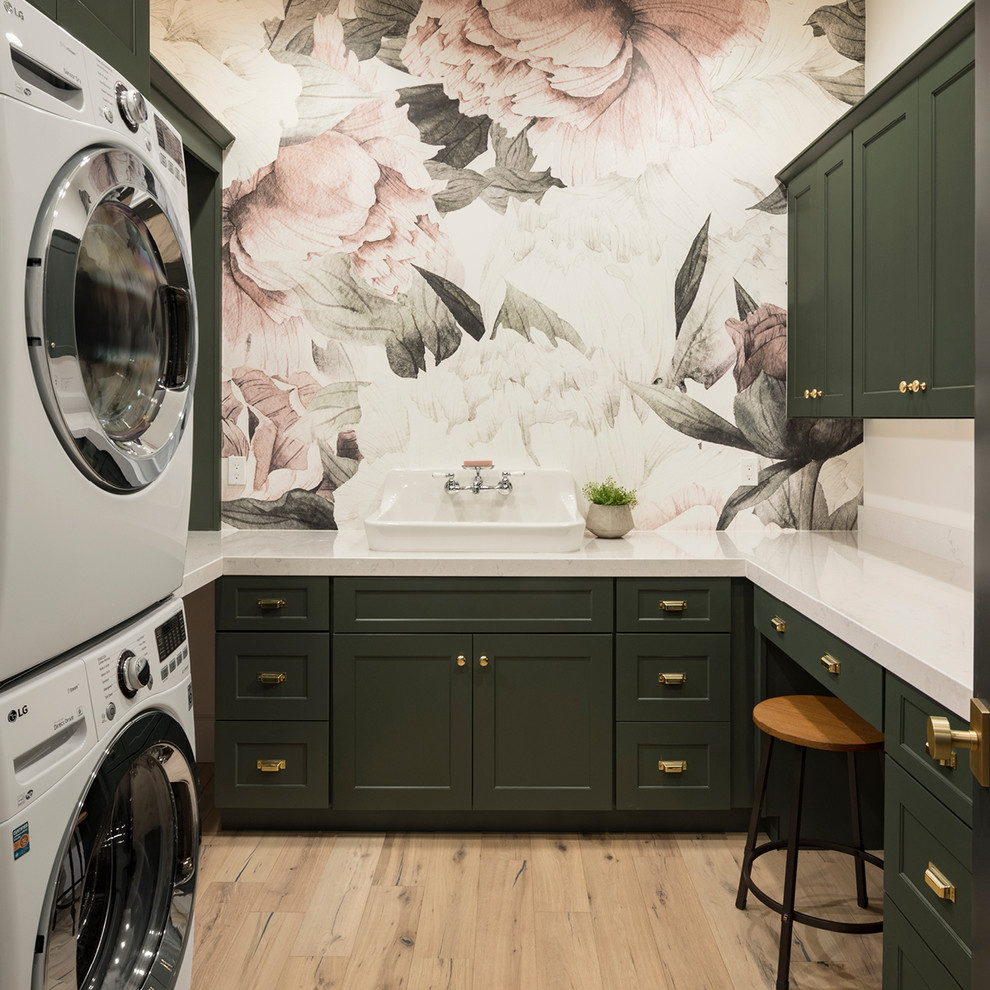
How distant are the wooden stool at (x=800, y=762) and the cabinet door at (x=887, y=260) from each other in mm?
823

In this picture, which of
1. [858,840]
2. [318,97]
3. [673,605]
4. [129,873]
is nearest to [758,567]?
[673,605]

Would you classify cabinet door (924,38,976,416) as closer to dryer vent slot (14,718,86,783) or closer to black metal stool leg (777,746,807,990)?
black metal stool leg (777,746,807,990)

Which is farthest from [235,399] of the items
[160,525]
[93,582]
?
[93,582]

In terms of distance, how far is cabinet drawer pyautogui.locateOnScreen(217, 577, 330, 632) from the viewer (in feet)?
8.89

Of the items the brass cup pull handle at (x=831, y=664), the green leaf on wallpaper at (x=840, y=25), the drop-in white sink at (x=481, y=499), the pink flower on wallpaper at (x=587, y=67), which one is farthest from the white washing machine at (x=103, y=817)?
the green leaf on wallpaper at (x=840, y=25)

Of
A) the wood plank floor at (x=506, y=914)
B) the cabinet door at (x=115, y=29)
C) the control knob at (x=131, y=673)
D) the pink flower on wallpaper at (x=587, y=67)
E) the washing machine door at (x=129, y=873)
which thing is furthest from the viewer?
the pink flower on wallpaper at (x=587, y=67)

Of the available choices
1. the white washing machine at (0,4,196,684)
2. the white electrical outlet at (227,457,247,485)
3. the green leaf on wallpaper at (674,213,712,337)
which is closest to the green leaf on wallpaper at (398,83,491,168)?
the green leaf on wallpaper at (674,213,712,337)

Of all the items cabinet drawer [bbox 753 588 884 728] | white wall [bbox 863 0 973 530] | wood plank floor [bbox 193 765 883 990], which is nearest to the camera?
cabinet drawer [bbox 753 588 884 728]

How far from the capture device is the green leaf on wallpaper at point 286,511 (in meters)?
3.28

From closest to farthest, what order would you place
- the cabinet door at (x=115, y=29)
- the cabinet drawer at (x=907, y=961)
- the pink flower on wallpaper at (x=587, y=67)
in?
the cabinet drawer at (x=907, y=961) → the cabinet door at (x=115, y=29) → the pink flower on wallpaper at (x=587, y=67)

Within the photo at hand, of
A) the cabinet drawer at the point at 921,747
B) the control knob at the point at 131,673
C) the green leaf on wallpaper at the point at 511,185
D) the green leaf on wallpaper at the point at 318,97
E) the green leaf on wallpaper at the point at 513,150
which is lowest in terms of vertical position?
the cabinet drawer at the point at 921,747

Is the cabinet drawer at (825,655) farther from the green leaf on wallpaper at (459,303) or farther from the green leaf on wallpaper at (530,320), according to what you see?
the green leaf on wallpaper at (459,303)

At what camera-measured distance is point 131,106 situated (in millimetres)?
1321

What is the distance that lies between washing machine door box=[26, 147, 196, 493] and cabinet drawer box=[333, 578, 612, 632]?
126 cm
